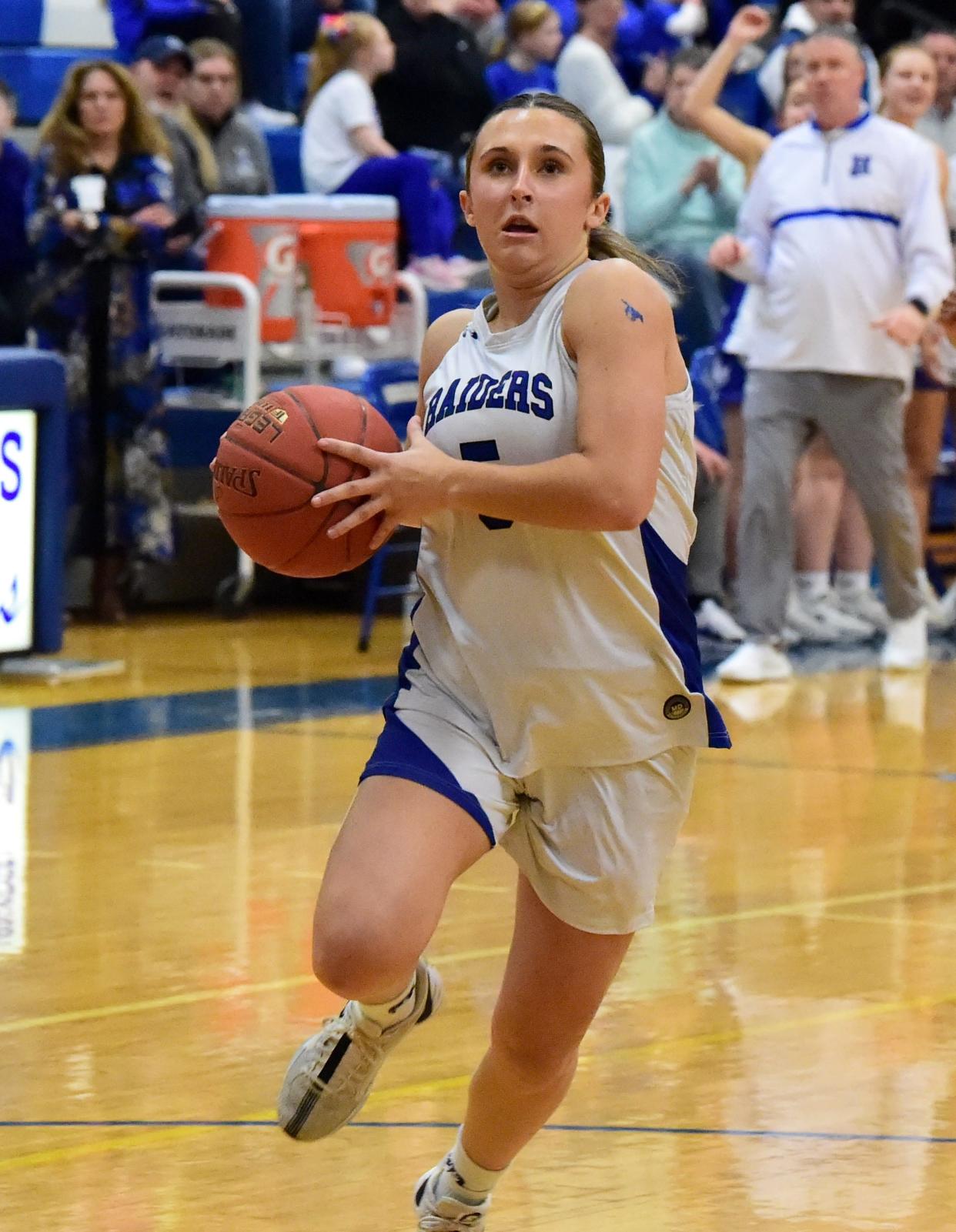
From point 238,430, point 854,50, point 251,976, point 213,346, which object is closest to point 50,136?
point 213,346

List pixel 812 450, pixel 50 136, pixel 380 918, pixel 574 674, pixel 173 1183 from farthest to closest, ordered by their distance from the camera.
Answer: pixel 812 450 → pixel 50 136 → pixel 173 1183 → pixel 574 674 → pixel 380 918

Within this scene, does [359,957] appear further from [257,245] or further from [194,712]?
[257,245]

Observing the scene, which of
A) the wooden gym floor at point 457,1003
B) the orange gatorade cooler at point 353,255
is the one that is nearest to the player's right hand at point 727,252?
the wooden gym floor at point 457,1003

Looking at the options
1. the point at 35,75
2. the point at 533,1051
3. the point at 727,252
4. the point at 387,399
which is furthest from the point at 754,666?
the point at 533,1051

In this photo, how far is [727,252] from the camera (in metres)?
8.88

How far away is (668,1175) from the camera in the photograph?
3.77m

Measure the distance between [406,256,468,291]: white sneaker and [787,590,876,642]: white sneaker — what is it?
7.84 feet

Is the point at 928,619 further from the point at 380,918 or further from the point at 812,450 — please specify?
the point at 380,918

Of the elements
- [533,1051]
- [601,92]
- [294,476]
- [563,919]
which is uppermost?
[294,476]

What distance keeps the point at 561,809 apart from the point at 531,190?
872 millimetres

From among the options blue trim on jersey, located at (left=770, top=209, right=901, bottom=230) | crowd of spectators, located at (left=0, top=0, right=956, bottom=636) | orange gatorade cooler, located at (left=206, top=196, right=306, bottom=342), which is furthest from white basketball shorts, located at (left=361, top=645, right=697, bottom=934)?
orange gatorade cooler, located at (left=206, top=196, right=306, bottom=342)

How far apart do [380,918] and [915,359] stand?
7324mm

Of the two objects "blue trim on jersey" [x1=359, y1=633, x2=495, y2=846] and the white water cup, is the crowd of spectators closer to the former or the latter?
the white water cup

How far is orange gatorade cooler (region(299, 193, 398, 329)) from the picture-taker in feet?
34.7
